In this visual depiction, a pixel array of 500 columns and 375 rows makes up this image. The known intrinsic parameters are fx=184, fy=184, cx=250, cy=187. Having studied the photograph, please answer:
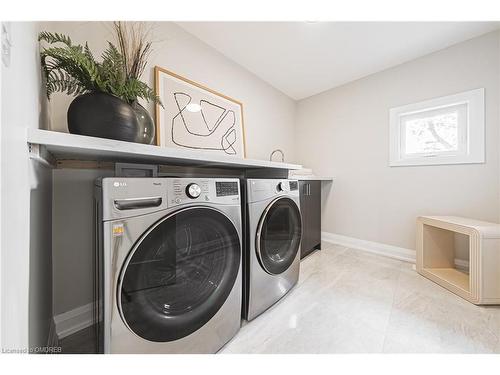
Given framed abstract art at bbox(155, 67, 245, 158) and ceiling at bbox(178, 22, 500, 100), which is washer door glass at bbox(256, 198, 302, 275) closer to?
framed abstract art at bbox(155, 67, 245, 158)

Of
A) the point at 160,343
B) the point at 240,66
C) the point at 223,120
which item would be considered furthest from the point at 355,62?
the point at 160,343

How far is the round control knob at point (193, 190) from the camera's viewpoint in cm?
73

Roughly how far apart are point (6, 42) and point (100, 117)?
0.31 meters

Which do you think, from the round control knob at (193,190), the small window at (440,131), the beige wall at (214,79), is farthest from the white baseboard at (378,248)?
the round control knob at (193,190)

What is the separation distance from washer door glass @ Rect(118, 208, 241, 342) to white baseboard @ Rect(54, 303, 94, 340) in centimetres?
68

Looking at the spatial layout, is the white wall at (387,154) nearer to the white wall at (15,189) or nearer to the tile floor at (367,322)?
the tile floor at (367,322)

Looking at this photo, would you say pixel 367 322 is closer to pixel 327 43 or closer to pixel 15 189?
pixel 15 189

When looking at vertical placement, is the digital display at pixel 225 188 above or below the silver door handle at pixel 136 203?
above

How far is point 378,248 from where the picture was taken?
7.06 feet

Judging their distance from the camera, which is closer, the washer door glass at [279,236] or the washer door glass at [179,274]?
the washer door glass at [179,274]

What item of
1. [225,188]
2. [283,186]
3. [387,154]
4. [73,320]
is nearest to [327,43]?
[387,154]

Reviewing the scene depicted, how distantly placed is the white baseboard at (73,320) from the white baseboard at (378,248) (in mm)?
2515

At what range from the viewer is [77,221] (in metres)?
1.04
